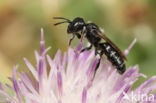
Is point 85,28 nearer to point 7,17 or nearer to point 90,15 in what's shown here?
point 90,15

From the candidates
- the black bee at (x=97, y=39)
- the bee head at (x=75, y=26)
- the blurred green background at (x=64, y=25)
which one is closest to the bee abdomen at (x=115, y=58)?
the black bee at (x=97, y=39)

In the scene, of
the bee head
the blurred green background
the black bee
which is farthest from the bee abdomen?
A: the blurred green background

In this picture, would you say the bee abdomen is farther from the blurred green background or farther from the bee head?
the blurred green background

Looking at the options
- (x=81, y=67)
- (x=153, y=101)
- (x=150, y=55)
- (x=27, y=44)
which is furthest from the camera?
(x=27, y=44)

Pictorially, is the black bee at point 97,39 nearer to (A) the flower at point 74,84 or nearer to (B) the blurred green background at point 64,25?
(A) the flower at point 74,84

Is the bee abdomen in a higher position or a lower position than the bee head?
lower

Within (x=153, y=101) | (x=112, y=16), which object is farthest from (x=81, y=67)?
(x=112, y=16)

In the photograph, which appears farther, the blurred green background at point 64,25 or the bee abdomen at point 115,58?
the blurred green background at point 64,25
